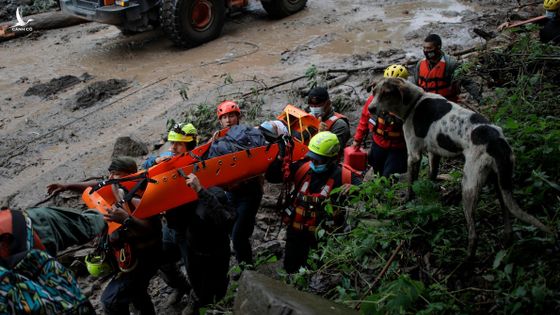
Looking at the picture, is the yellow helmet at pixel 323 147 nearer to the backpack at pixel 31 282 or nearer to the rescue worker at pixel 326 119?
the rescue worker at pixel 326 119

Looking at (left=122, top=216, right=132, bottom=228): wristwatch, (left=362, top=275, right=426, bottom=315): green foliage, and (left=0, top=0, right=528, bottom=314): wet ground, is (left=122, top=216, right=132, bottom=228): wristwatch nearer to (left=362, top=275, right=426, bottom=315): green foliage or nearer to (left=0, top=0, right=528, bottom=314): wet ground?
(left=362, top=275, right=426, bottom=315): green foliage

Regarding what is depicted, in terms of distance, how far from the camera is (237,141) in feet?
16.0

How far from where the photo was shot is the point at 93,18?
33.6 feet

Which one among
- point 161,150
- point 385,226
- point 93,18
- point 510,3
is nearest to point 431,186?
point 385,226

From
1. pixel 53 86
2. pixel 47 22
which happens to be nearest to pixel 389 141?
pixel 53 86

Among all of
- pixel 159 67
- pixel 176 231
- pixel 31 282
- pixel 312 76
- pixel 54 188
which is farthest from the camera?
pixel 159 67

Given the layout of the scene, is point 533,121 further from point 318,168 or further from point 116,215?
point 116,215

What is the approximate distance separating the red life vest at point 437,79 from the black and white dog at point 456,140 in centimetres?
172

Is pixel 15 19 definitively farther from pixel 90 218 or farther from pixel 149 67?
pixel 90 218

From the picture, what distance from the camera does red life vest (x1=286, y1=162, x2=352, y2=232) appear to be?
4.37 m

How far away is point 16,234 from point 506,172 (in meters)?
2.88

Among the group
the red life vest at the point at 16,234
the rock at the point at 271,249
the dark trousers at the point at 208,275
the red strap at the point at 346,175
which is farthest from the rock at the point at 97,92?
the red life vest at the point at 16,234

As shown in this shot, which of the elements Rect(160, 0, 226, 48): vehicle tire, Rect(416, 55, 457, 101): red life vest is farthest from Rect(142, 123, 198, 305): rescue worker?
Rect(160, 0, 226, 48): vehicle tire

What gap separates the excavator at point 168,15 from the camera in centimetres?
1015
